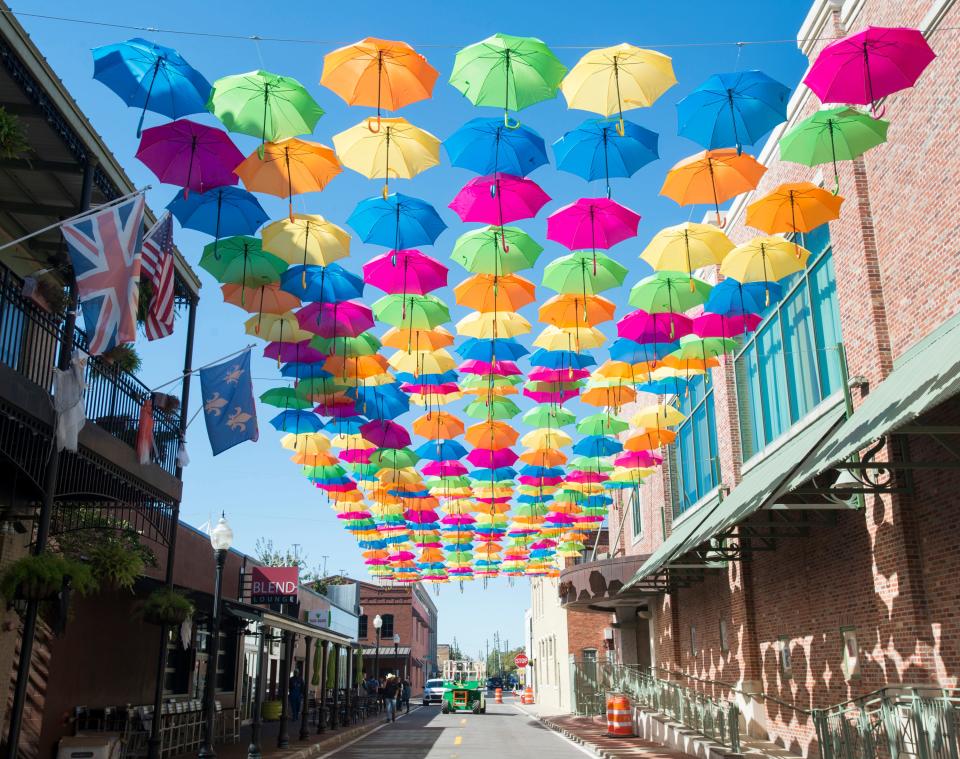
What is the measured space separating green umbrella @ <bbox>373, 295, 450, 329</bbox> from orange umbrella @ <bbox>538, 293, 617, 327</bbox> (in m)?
1.82

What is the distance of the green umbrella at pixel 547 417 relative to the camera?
72.8ft

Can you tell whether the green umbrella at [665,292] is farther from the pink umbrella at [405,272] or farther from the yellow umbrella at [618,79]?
the yellow umbrella at [618,79]

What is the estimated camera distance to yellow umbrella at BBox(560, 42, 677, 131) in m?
11.1

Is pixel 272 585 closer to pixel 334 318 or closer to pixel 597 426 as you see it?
pixel 597 426

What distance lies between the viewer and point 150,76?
10.7m

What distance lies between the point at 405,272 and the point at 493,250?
1640 millimetres

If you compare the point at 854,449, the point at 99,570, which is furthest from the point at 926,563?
the point at 99,570

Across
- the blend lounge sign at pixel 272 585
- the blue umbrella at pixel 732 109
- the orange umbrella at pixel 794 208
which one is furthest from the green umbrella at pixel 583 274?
the blend lounge sign at pixel 272 585

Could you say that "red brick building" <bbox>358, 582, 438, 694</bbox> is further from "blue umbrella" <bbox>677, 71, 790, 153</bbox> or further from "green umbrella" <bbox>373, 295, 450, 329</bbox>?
"blue umbrella" <bbox>677, 71, 790, 153</bbox>

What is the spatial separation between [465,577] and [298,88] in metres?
40.0

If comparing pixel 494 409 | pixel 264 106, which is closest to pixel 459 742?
pixel 494 409

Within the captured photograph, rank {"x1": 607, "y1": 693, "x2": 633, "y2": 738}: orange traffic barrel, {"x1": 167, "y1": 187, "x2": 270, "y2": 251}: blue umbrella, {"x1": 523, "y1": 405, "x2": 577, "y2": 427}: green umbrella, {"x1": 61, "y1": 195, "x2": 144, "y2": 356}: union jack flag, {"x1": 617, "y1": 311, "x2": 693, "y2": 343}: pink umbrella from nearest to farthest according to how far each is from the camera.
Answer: {"x1": 61, "y1": 195, "x2": 144, "y2": 356}: union jack flag < {"x1": 167, "y1": 187, "x2": 270, "y2": 251}: blue umbrella < {"x1": 617, "y1": 311, "x2": 693, "y2": 343}: pink umbrella < {"x1": 523, "y1": 405, "x2": 577, "y2": 427}: green umbrella < {"x1": 607, "y1": 693, "x2": 633, "y2": 738}: orange traffic barrel

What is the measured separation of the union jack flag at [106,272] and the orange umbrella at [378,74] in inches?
120

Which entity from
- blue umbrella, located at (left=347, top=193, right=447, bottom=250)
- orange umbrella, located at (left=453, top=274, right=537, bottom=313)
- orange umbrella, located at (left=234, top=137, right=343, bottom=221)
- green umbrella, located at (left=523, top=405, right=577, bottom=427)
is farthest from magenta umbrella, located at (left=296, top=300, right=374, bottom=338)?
green umbrella, located at (left=523, top=405, right=577, bottom=427)
